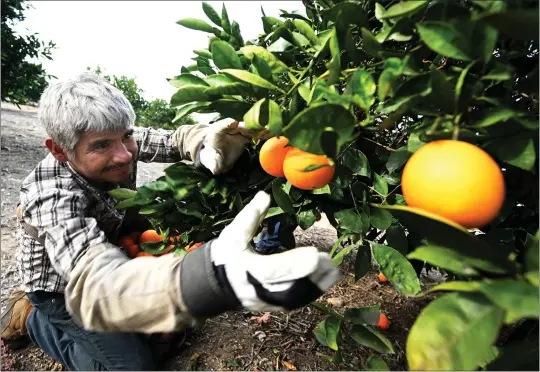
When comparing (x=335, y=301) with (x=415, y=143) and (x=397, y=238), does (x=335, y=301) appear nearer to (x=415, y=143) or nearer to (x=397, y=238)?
(x=397, y=238)

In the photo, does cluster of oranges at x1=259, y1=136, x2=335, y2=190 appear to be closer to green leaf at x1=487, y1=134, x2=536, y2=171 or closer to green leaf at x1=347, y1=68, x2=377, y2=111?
green leaf at x1=347, y1=68, x2=377, y2=111

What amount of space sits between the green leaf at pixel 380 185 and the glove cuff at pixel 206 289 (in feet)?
1.20

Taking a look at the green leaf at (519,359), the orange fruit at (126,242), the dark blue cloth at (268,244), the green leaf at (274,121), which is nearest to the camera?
the green leaf at (519,359)

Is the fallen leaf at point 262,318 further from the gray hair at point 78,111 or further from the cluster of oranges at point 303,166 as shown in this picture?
the cluster of oranges at point 303,166

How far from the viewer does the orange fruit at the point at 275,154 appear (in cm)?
76

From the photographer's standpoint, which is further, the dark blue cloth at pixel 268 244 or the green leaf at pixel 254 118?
the dark blue cloth at pixel 268 244

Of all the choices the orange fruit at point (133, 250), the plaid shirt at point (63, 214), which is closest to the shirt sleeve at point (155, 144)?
the plaid shirt at point (63, 214)

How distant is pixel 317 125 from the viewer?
536 mm

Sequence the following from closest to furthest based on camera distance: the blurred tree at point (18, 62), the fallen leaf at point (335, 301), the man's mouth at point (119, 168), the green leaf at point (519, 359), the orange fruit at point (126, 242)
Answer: the green leaf at point (519, 359)
the man's mouth at point (119, 168)
the orange fruit at point (126, 242)
the fallen leaf at point (335, 301)
the blurred tree at point (18, 62)

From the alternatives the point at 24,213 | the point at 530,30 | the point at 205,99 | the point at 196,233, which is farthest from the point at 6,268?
the point at 530,30

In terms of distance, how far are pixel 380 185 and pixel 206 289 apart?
16.4 inches

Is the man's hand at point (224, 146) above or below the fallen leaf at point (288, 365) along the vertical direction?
above

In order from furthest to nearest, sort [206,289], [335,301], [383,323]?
1. [335,301]
2. [383,323]
3. [206,289]

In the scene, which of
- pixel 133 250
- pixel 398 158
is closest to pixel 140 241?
pixel 133 250
